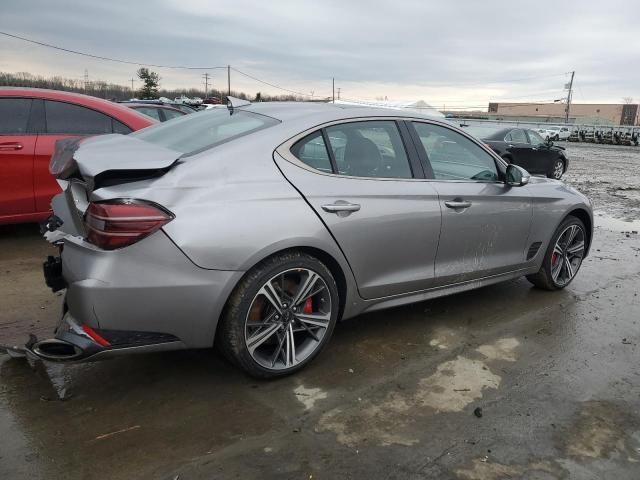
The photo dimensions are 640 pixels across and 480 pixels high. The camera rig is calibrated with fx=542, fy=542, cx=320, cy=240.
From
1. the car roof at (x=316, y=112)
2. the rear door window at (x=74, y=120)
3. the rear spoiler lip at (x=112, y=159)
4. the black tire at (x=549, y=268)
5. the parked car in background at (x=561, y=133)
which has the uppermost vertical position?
the car roof at (x=316, y=112)

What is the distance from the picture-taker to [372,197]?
132 inches

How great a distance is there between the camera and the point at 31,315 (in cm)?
387

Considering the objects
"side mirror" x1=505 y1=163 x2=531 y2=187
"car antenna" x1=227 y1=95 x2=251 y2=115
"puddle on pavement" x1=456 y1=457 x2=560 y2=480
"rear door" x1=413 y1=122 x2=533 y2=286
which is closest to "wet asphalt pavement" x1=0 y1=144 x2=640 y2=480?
"puddle on pavement" x1=456 y1=457 x2=560 y2=480

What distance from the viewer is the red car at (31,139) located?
5.21 metres

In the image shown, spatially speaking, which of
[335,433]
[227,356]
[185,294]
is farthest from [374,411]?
[185,294]

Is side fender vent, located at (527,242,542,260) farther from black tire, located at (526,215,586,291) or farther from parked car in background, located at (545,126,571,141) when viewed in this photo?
parked car in background, located at (545,126,571,141)

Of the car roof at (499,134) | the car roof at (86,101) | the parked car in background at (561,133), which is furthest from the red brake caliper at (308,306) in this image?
the parked car in background at (561,133)

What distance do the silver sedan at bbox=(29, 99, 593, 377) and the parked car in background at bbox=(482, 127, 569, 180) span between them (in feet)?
33.9

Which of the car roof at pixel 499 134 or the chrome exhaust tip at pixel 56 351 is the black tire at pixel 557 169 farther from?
the chrome exhaust tip at pixel 56 351

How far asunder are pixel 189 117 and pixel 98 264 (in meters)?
1.63

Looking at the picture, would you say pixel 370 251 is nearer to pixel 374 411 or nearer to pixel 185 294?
pixel 374 411

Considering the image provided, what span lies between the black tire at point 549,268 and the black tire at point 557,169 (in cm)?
1056

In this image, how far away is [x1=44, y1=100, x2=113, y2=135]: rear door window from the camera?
18.1ft

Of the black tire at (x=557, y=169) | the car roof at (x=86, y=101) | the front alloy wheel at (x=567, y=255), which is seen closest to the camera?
the front alloy wheel at (x=567, y=255)
